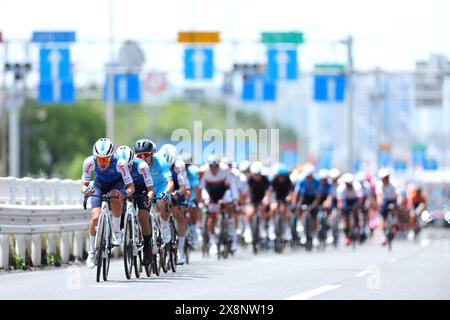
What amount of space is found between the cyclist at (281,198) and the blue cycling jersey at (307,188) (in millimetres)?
990

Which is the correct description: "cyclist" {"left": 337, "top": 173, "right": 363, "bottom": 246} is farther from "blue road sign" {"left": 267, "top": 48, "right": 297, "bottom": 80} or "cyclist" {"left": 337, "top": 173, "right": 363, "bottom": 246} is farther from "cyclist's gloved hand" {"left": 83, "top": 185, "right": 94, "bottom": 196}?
"blue road sign" {"left": 267, "top": 48, "right": 297, "bottom": 80}

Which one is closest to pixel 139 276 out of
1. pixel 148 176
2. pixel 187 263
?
pixel 148 176

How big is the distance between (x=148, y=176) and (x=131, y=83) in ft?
155

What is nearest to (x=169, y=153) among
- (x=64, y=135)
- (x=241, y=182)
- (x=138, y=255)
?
(x=138, y=255)

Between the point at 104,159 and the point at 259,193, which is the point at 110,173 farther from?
the point at 259,193

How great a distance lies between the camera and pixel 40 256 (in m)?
24.8

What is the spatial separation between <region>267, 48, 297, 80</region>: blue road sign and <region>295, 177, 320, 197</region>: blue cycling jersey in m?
26.3

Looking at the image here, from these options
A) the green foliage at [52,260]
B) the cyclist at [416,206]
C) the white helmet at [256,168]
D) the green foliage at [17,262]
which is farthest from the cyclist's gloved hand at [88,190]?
the cyclist at [416,206]

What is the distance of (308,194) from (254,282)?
1635 centimetres

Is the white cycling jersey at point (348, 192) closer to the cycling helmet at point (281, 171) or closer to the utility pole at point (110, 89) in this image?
the cycling helmet at point (281, 171)

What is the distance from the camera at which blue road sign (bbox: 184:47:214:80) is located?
204 ft

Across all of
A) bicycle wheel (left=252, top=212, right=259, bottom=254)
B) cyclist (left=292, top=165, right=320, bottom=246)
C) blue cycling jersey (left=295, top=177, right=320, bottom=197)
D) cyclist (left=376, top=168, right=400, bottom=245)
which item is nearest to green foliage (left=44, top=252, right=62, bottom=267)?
bicycle wheel (left=252, top=212, right=259, bottom=254)

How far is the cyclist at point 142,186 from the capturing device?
20578 mm
